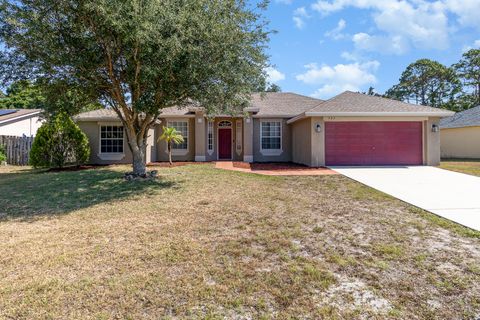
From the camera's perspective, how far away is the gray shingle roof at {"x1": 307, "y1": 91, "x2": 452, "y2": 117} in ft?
48.9

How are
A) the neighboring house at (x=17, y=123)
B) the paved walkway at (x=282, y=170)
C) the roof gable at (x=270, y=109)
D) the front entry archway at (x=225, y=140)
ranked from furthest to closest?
the neighboring house at (x=17, y=123), the front entry archway at (x=225, y=140), the roof gable at (x=270, y=109), the paved walkway at (x=282, y=170)

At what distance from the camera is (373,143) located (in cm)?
1540

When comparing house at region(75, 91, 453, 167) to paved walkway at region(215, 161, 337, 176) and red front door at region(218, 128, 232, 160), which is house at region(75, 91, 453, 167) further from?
paved walkway at region(215, 161, 337, 176)

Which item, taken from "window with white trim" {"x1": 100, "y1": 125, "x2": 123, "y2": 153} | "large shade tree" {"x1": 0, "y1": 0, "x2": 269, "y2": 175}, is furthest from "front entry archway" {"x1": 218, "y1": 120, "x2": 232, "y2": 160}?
"large shade tree" {"x1": 0, "y1": 0, "x2": 269, "y2": 175}

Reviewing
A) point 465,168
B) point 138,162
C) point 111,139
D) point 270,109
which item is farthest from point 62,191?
point 465,168

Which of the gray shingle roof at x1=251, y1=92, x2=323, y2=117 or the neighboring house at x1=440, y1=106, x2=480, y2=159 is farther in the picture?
the neighboring house at x1=440, y1=106, x2=480, y2=159

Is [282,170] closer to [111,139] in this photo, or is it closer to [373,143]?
[373,143]

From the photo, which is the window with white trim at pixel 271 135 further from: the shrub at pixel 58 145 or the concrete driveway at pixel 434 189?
the shrub at pixel 58 145

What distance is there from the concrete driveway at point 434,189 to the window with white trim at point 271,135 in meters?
6.48

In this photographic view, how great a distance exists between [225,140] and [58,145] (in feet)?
30.1

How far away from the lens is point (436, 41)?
2434 centimetres

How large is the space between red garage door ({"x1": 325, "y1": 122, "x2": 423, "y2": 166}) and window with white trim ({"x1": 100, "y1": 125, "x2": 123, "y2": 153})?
1118cm

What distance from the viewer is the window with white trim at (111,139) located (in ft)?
54.0

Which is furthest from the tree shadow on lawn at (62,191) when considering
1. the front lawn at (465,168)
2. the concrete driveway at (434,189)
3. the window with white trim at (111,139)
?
the front lawn at (465,168)
